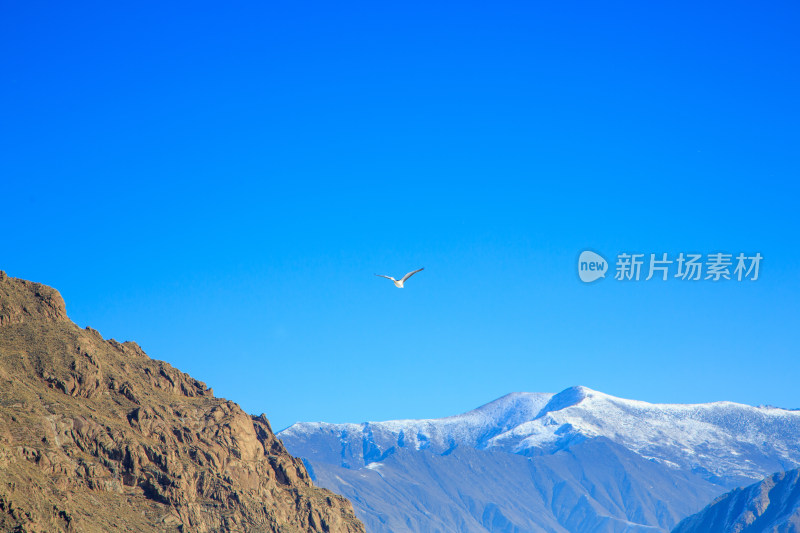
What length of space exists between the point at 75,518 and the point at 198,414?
176 feet

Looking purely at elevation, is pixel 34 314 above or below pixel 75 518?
above

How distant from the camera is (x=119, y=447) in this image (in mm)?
153125

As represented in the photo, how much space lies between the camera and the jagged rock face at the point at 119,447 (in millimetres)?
Answer: 136125

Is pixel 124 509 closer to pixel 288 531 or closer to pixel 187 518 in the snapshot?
pixel 187 518

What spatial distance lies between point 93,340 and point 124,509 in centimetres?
4528

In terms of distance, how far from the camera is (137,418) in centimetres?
16488

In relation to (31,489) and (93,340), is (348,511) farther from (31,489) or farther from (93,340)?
(31,489)

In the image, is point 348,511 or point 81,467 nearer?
point 81,467

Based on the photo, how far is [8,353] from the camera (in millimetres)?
159625

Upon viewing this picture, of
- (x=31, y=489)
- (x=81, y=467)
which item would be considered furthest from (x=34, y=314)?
(x=31, y=489)

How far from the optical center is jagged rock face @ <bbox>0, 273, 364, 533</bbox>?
13612 cm

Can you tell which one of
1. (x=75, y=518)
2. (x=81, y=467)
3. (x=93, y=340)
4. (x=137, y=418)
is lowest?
(x=75, y=518)

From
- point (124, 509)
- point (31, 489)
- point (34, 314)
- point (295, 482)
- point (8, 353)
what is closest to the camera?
point (31, 489)

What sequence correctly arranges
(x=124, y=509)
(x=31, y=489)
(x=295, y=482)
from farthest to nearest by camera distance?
1. (x=295, y=482)
2. (x=124, y=509)
3. (x=31, y=489)
